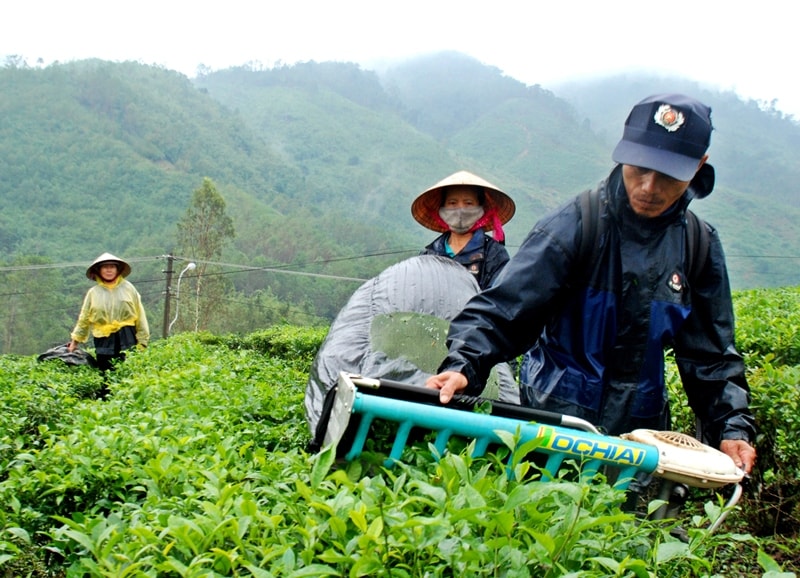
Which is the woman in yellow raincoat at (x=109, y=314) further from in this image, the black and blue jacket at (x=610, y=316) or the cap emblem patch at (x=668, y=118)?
the cap emblem patch at (x=668, y=118)

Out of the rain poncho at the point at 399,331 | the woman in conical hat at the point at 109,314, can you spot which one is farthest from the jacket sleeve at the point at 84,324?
the rain poncho at the point at 399,331

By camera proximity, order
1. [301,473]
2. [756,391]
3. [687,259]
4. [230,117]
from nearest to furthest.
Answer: [301,473] < [687,259] < [756,391] < [230,117]

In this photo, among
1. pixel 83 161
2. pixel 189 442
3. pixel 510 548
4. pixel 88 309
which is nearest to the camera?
pixel 510 548

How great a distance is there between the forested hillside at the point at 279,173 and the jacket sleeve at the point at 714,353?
70.7ft

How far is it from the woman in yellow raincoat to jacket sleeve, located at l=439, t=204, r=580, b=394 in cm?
696

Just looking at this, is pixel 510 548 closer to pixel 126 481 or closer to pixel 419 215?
pixel 126 481

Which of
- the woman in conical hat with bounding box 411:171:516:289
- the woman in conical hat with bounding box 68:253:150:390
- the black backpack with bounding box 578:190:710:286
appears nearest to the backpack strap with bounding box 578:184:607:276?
the black backpack with bounding box 578:190:710:286

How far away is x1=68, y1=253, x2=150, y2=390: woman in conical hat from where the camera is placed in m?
8.49

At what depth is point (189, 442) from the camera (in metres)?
2.65

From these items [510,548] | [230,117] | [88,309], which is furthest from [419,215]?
[230,117]

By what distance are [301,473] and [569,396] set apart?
36.0 inches

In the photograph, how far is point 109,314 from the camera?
27.9ft

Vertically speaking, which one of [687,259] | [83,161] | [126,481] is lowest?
[83,161]

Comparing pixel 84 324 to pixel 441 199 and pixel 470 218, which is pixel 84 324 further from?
pixel 470 218
